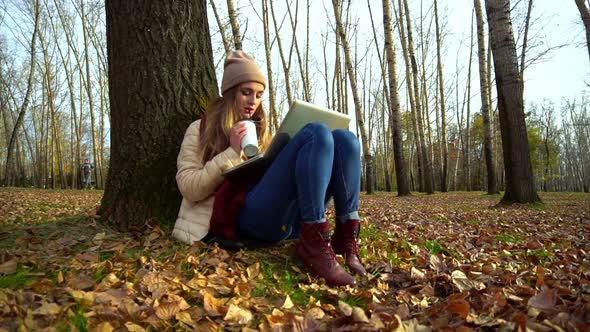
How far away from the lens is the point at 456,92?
2652cm

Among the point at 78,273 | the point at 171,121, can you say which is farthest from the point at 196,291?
the point at 171,121

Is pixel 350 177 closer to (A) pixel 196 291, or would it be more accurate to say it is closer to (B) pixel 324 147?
(B) pixel 324 147

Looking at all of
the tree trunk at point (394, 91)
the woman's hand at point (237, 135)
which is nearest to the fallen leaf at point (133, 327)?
the woman's hand at point (237, 135)

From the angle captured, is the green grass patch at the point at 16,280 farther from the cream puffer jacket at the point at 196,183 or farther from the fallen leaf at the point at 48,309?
the cream puffer jacket at the point at 196,183

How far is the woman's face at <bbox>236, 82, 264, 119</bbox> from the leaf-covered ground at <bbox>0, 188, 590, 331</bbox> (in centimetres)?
84

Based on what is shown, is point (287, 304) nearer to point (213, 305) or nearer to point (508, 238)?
point (213, 305)

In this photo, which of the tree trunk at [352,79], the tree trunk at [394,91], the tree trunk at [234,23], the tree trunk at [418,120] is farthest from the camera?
the tree trunk at [418,120]

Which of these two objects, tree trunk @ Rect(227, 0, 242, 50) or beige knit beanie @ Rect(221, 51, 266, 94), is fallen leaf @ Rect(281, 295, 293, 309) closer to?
beige knit beanie @ Rect(221, 51, 266, 94)

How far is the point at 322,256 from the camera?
1.96 metres

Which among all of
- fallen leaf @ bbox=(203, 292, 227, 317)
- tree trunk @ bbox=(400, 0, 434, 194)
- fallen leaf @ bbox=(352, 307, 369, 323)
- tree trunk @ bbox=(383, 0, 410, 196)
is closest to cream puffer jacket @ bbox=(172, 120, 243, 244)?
fallen leaf @ bbox=(203, 292, 227, 317)

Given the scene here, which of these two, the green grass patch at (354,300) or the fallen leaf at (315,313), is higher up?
the fallen leaf at (315,313)

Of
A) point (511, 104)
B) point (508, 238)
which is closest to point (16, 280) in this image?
point (508, 238)

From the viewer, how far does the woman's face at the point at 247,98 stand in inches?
91.5

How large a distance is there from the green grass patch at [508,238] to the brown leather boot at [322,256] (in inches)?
81.8
